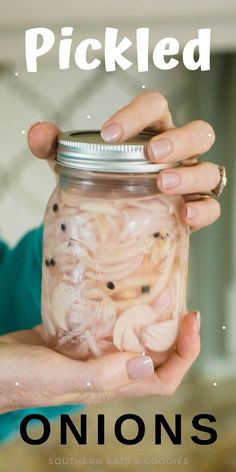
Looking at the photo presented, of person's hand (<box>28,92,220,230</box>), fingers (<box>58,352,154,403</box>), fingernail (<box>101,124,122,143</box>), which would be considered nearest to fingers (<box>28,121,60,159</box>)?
person's hand (<box>28,92,220,230</box>)

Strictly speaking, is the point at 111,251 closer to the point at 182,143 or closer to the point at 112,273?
the point at 112,273

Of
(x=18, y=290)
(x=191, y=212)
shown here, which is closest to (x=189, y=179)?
(x=191, y=212)

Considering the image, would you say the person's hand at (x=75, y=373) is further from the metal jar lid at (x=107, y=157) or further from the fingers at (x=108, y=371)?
the metal jar lid at (x=107, y=157)

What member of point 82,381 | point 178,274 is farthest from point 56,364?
point 178,274

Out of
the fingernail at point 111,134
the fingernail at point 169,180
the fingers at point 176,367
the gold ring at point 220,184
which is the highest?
the fingernail at point 111,134

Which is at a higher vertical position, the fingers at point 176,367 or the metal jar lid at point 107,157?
the metal jar lid at point 107,157

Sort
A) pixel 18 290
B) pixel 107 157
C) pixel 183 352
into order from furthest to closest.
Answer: pixel 18 290, pixel 183 352, pixel 107 157

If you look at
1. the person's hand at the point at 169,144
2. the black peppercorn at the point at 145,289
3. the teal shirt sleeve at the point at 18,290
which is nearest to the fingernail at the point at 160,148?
the person's hand at the point at 169,144
